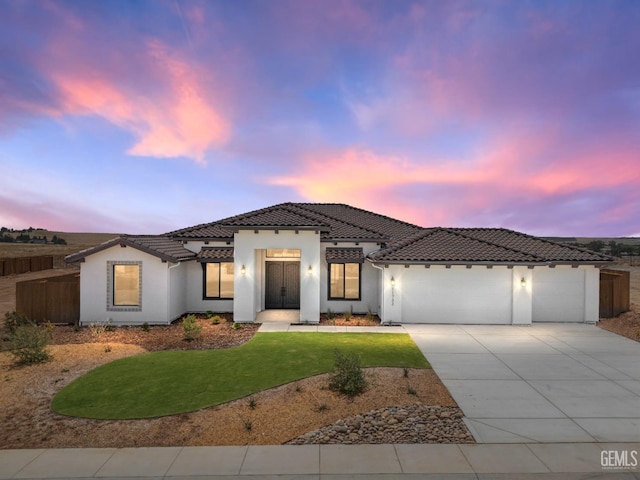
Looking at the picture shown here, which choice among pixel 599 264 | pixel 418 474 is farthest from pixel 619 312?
pixel 418 474

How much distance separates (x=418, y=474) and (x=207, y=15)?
63.6 feet

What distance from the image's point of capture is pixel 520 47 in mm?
16469

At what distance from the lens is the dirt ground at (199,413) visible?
6336mm

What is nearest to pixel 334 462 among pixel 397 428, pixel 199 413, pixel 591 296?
pixel 397 428

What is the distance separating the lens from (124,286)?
16.2 metres

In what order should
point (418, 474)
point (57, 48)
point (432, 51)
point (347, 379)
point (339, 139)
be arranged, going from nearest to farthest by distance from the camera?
point (418, 474), point (347, 379), point (57, 48), point (432, 51), point (339, 139)

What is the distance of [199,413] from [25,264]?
41604 millimetres

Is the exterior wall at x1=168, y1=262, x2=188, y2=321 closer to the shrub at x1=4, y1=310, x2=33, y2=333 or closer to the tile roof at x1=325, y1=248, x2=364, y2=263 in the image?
the shrub at x1=4, y1=310, x2=33, y2=333

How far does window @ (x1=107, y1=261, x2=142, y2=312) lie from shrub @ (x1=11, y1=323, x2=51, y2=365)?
17.2ft

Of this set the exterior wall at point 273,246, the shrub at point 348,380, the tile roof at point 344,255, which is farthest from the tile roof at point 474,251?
the shrub at point 348,380

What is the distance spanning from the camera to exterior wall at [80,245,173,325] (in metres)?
15.8

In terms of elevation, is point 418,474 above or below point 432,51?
below

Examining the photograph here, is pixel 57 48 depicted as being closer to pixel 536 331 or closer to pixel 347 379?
pixel 347 379

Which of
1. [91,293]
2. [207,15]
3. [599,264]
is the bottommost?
[91,293]
